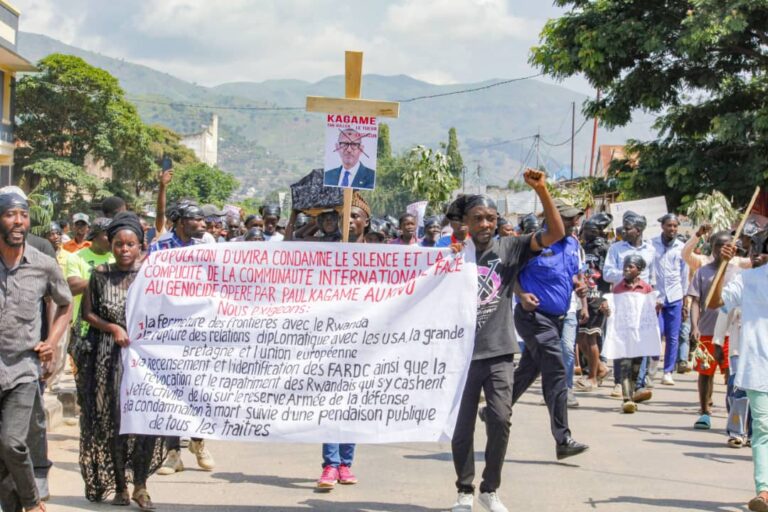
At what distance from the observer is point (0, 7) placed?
44875 millimetres

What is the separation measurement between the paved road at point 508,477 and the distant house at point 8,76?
3914cm

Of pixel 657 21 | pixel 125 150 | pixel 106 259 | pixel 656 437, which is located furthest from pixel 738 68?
pixel 125 150

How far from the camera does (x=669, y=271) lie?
13.4 m

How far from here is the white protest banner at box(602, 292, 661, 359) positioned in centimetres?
1153

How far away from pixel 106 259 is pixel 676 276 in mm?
7219

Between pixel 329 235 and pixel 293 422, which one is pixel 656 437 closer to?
pixel 329 235

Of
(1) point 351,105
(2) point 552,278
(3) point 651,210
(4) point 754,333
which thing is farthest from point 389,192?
(4) point 754,333

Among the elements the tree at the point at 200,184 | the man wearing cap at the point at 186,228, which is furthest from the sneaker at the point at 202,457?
the tree at the point at 200,184

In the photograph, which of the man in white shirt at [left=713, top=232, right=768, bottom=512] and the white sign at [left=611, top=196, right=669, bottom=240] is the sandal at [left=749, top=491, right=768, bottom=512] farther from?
the white sign at [left=611, top=196, right=669, bottom=240]

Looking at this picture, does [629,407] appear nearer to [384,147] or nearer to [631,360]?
[631,360]

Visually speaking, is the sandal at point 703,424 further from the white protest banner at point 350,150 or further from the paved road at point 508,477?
the white protest banner at point 350,150

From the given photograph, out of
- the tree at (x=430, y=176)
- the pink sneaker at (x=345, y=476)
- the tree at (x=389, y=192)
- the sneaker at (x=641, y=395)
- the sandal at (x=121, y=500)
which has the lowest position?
the sandal at (x=121, y=500)

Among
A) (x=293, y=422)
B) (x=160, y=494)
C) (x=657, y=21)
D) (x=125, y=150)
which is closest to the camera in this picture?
(x=293, y=422)

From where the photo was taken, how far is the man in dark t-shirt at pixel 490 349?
6527 millimetres
